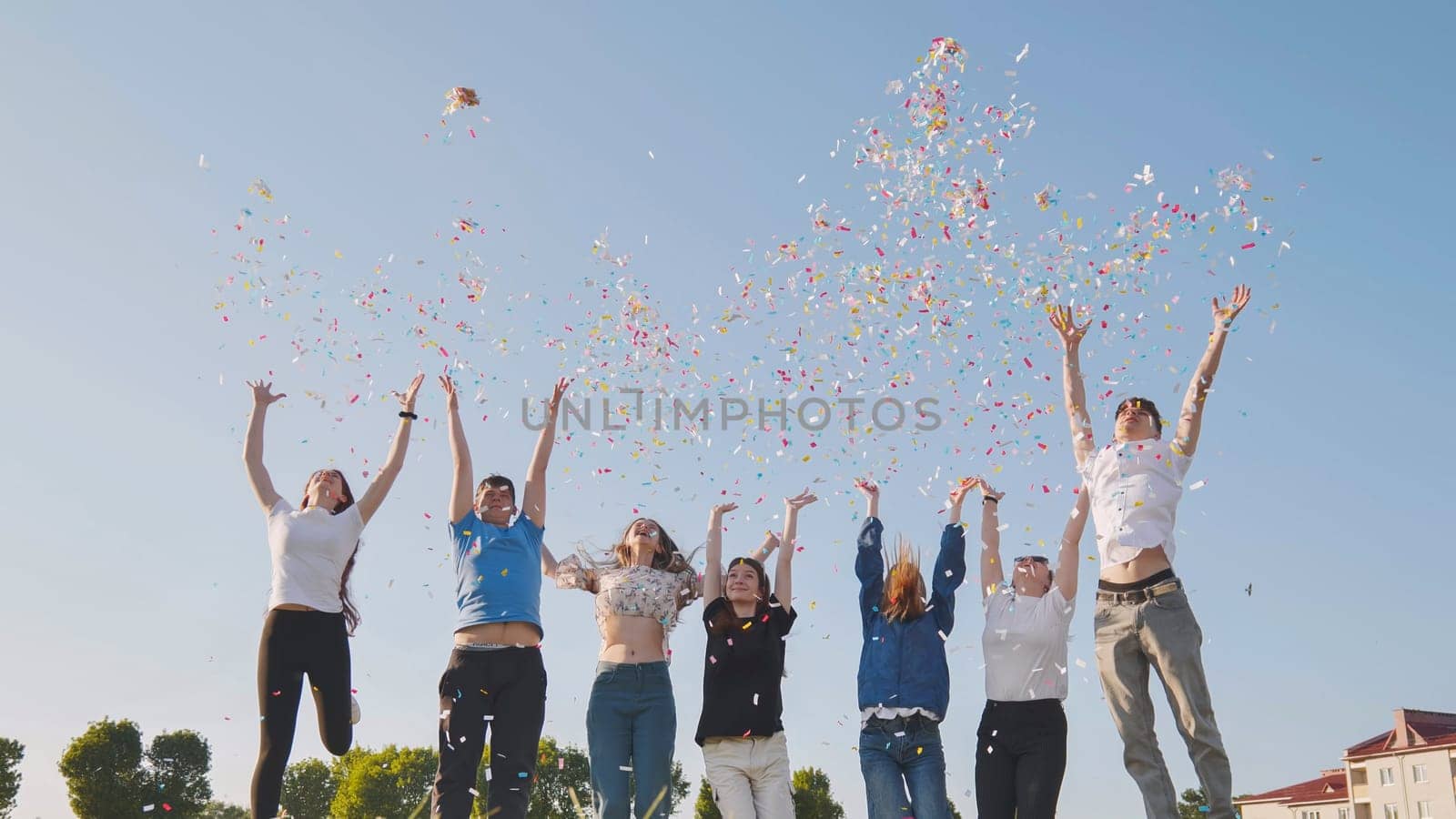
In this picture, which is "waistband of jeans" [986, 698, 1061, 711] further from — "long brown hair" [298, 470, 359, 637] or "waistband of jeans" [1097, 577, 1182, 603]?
"long brown hair" [298, 470, 359, 637]

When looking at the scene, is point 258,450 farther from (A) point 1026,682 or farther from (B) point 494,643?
(A) point 1026,682

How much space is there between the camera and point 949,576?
7.94 meters

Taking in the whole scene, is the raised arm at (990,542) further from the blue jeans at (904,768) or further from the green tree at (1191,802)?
the green tree at (1191,802)

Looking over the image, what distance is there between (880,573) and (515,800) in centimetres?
304

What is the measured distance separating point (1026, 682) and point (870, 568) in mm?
1444

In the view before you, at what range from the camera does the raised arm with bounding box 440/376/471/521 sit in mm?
7391

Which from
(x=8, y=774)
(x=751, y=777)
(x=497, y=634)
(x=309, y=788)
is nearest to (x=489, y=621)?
(x=497, y=634)

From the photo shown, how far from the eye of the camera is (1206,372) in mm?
6922

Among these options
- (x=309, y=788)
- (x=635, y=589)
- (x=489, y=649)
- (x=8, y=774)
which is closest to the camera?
(x=489, y=649)

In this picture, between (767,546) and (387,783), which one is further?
(387,783)

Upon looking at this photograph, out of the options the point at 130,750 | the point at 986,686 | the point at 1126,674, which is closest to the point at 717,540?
the point at 986,686

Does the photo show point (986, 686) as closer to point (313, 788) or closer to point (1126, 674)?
point (1126, 674)

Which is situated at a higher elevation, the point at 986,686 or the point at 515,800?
the point at 986,686

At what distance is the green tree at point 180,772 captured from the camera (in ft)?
169
